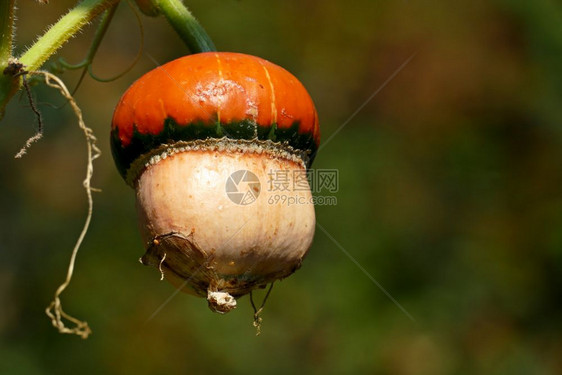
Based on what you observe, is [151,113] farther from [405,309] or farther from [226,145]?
[405,309]

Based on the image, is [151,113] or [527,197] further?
[527,197]

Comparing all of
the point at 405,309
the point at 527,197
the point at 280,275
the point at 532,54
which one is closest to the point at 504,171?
the point at 527,197

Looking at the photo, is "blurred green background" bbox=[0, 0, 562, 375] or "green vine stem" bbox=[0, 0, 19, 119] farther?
"blurred green background" bbox=[0, 0, 562, 375]

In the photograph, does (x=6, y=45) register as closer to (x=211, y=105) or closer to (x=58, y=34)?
(x=58, y=34)

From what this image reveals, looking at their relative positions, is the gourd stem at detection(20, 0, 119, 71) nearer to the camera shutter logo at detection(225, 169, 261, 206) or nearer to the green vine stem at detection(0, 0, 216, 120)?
the green vine stem at detection(0, 0, 216, 120)

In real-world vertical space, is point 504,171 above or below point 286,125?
below

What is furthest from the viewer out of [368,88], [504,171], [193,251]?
[368,88]

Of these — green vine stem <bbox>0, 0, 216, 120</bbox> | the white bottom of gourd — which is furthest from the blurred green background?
green vine stem <bbox>0, 0, 216, 120</bbox>
